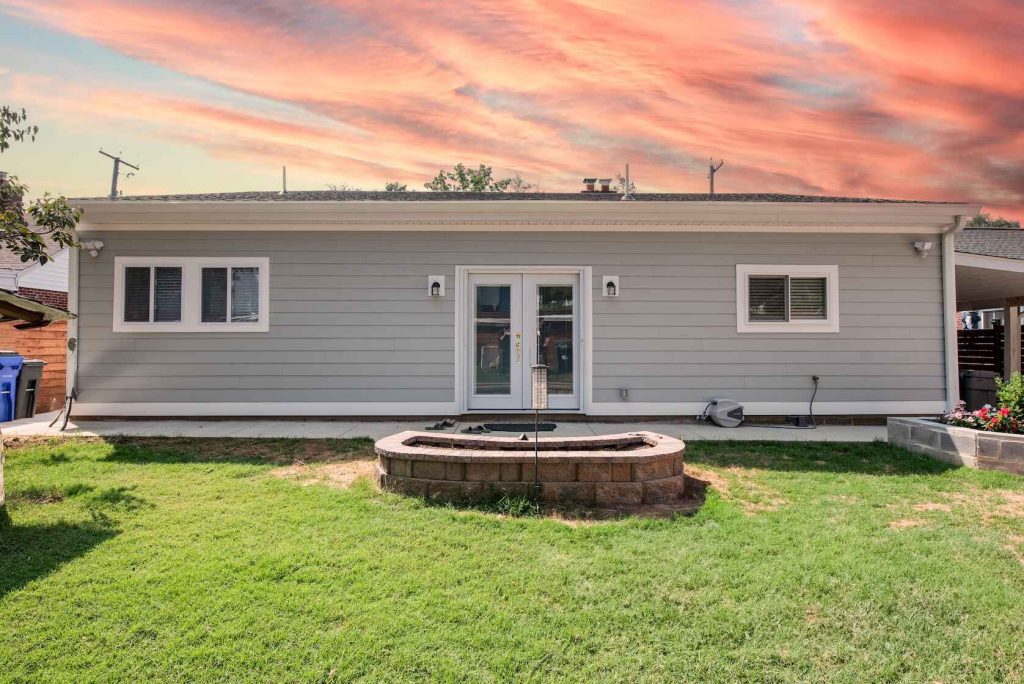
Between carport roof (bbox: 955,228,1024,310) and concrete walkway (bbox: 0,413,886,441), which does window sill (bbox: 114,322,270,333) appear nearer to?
concrete walkway (bbox: 0,413,886,441)

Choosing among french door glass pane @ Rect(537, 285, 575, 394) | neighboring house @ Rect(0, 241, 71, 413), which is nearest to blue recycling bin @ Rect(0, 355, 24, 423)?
neighboring house @ Rect(0, 241, 71, 413)

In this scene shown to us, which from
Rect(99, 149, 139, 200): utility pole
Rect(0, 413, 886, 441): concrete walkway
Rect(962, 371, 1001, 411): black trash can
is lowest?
Rect(0, 413, 886, 441): concrete walkway

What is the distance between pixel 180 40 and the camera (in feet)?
22.5

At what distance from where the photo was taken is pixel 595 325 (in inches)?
301

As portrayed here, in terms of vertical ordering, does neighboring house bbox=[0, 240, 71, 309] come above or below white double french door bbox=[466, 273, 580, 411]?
above

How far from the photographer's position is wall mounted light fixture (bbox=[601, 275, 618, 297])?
24.8ft

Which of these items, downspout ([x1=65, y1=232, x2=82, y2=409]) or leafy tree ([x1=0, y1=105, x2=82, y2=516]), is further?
downspout ([x1=65, y1=232, x2=82, y2=409])

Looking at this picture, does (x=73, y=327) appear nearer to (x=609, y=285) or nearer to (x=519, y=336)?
(x=519, y=336)

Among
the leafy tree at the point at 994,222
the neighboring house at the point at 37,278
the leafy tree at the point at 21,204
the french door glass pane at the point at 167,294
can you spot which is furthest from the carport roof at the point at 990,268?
the leafy tree at the point at 994,222

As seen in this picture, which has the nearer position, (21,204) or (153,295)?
(21,204)

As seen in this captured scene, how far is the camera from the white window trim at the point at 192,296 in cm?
752

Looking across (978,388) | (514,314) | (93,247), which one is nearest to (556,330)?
(514,314)

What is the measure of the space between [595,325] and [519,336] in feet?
3.56

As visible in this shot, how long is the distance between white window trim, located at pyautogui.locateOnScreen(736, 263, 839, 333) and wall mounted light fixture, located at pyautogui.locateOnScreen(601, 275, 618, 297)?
5.70 ft
